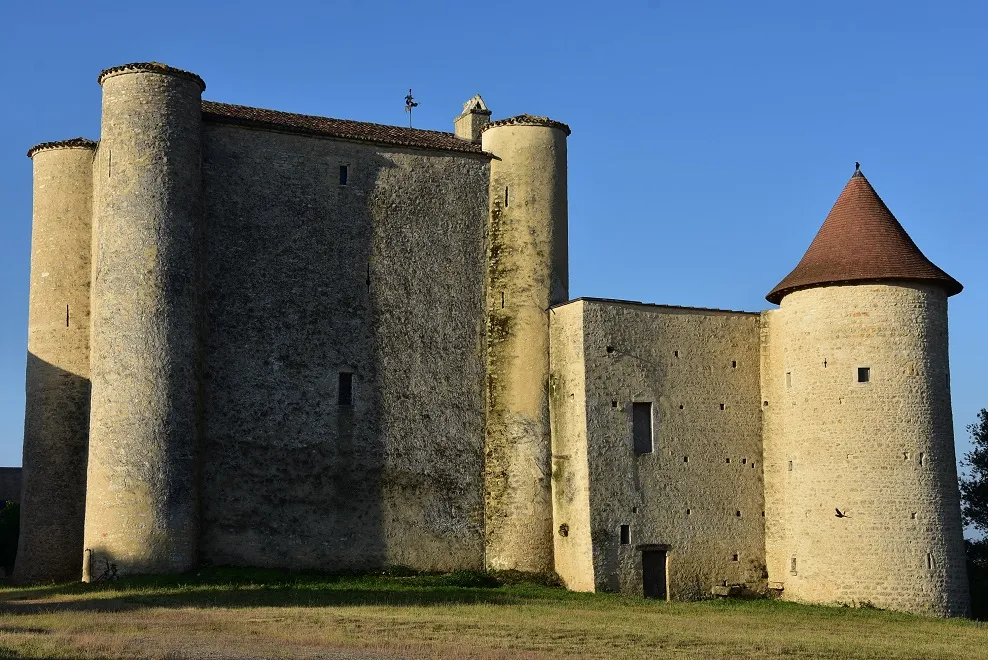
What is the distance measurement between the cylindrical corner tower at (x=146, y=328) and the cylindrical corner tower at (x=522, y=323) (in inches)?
304

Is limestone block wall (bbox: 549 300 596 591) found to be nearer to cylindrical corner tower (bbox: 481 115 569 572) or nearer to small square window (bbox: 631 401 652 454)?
cylindrical corner tower (bbox: 481 115 569 572)

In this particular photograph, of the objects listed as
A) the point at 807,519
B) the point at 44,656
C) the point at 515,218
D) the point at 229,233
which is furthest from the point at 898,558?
the point at 44,656

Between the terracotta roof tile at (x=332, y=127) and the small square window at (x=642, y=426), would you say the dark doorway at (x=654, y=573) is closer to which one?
→ the small square window at (x=642, y=426)

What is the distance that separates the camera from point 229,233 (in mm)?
30641

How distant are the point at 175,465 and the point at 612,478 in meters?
10.4

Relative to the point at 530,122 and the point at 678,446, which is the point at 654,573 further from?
the point at 530,122

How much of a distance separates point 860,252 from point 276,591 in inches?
631

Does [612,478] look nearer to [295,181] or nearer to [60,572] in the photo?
[295,181]

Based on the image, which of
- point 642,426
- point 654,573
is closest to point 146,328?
point 642,426

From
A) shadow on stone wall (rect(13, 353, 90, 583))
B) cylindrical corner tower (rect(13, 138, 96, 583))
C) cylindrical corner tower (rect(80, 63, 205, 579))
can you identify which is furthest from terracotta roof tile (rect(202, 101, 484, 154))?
shadow on stone wall (rect(13, 353, 90, 583))

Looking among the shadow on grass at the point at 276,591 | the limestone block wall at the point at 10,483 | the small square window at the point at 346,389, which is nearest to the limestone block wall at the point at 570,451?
the shadow on grass at the point at 276,591

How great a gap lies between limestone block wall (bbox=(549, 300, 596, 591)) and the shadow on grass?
34.7 inches

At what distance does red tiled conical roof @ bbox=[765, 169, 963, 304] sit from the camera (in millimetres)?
30719

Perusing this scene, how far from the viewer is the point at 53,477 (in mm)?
31281
